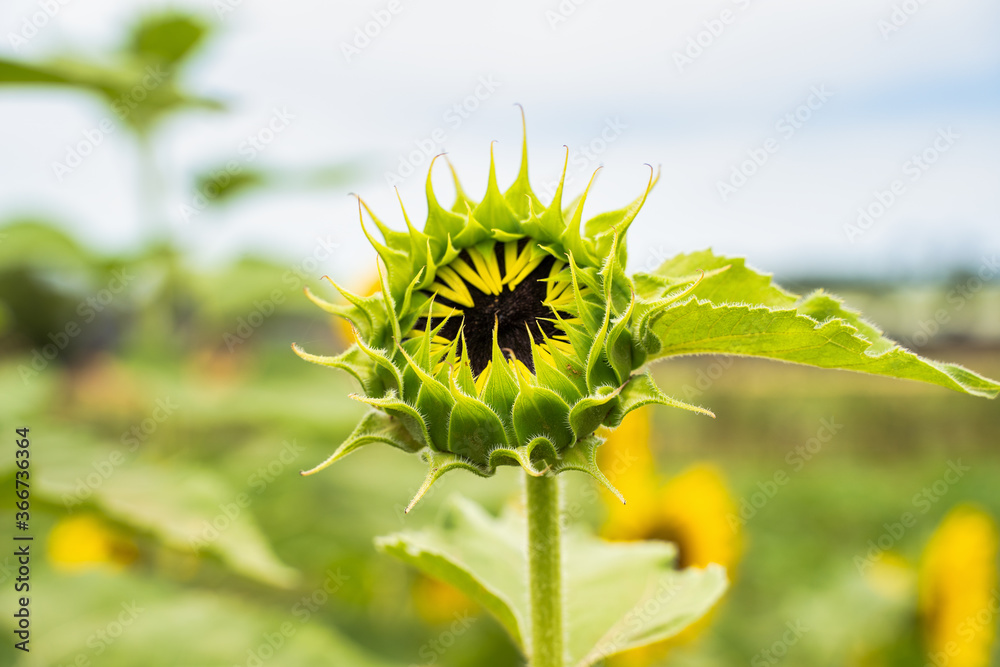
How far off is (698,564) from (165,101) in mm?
2670

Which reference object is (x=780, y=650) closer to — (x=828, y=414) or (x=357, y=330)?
(x=357, y=330)

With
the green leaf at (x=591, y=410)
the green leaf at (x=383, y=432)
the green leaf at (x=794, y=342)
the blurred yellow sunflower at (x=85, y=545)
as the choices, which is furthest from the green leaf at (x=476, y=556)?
the blurred yellow sunflower at (x=85, y=545)

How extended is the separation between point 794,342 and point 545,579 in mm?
456

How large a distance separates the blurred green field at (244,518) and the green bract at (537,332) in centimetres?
78

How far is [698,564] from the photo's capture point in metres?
2.99

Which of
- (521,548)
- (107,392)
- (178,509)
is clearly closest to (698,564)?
(521,548)

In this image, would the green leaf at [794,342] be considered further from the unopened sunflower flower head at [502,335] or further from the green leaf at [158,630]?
the green leaf at [158,630]

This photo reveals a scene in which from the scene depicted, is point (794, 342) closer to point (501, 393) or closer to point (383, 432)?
point (501, 393)

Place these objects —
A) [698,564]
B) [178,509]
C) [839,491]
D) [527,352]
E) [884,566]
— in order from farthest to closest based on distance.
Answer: [839,491], [884,566], [698,564], [178,509], [527,352]

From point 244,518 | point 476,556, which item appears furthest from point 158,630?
point 476,556

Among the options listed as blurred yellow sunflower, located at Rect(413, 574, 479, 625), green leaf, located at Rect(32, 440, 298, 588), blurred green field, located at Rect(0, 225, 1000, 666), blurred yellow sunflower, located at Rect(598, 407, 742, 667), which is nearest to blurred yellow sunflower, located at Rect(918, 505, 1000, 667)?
blurred green field, located at Rect(0, 225, 1000, 666)

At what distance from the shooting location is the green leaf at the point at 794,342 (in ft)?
3.05

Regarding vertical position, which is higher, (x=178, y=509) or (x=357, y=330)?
(x=357, y=330)

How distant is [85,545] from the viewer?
3010mm
